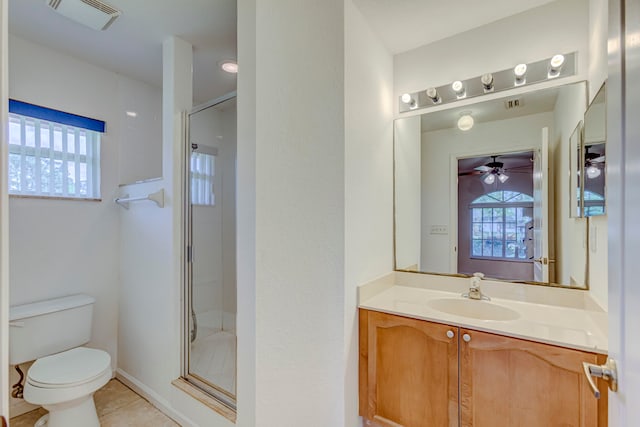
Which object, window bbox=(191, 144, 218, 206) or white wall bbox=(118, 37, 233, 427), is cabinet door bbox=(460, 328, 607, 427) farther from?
window bbox=(191, 144, 218, 206)

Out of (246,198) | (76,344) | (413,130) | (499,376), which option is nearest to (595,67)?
(413,130)

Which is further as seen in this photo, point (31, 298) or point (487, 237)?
point (31, 298)

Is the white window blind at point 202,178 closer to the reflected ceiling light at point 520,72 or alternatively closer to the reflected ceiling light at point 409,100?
the reflected ceiling light at point 409,100

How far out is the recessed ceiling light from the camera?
2232 millimetres

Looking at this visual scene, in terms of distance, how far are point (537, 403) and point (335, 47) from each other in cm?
168

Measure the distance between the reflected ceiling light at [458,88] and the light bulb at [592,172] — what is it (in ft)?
2.34

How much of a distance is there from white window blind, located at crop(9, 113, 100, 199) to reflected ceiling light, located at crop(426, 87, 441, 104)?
2369mm

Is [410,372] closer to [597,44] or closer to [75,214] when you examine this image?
[597,44]

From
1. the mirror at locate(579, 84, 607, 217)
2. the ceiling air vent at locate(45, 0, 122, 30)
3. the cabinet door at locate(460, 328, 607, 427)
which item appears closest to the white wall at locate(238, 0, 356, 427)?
the cabinet door at locate(460, 328, 607, 427)

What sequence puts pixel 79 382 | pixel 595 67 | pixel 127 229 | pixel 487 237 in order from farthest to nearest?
pixel 127 229 < pixel 487 237 < pixel 79 382 < pixel 595 67

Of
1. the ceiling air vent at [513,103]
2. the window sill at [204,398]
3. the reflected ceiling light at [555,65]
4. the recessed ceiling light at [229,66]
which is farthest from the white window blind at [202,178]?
the reflected ceiling light at [555,65]

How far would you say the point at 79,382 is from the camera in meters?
1.59

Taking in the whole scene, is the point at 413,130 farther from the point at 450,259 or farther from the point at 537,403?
the point at 537,403

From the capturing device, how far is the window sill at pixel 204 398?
5.27 feet
